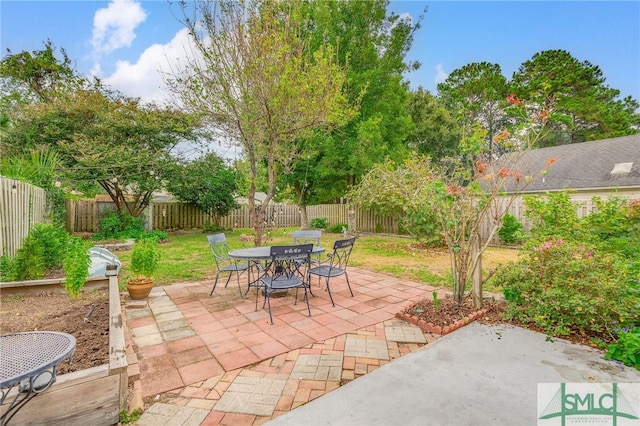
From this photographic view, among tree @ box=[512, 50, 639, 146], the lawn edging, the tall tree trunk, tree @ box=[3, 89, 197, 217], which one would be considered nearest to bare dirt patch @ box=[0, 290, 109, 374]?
the lawn edging

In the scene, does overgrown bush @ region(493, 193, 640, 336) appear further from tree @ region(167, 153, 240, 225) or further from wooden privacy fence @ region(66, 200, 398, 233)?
tree @ region(167, 153, 240, 225)

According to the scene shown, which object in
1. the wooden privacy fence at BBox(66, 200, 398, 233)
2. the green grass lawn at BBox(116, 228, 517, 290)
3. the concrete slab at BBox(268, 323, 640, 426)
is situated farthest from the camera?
the wooden privacy fence at BBox(66, 200, 398, 233)

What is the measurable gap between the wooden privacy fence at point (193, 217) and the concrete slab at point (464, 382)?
9067 millimetres

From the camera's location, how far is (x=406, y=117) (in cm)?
1273

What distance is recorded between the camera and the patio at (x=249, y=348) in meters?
2.07

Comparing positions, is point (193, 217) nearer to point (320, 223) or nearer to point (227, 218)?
point (227, 218)

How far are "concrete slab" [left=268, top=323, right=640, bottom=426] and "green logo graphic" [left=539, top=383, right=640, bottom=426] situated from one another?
82mm

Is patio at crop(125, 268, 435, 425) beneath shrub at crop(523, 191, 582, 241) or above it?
beneath

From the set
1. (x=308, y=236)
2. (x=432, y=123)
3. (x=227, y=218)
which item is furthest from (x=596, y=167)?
(x=227, y=218)

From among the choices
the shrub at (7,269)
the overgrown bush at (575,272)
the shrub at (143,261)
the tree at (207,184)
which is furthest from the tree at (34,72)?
the overgrown bush at (575,272)

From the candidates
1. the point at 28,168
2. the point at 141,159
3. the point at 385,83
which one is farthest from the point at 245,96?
the point at 385,83

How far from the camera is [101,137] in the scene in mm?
10117

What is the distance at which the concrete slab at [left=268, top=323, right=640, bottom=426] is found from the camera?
1.84 meters

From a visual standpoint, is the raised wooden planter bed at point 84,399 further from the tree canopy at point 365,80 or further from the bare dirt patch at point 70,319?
the tree canopy at point 365,80
